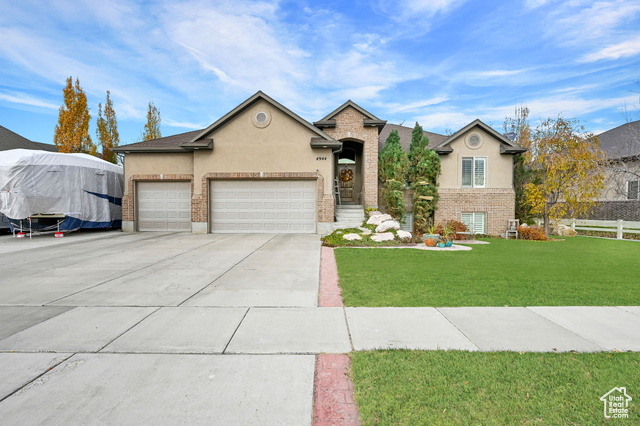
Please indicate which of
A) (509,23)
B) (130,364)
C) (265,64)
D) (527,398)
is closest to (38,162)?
(265,64)

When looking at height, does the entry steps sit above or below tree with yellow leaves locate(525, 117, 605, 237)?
below

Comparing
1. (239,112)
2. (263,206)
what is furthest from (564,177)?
(239,112)

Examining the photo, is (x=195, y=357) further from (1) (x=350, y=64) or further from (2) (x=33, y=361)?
(1) (x=350, y=64)

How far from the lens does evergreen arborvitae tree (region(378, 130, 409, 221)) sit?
Answer: 1505cm

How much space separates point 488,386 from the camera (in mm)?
2592

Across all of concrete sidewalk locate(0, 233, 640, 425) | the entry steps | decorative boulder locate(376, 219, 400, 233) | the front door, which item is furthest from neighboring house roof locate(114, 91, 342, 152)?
concrete sidewalk locate(0, 233, 640, 425)

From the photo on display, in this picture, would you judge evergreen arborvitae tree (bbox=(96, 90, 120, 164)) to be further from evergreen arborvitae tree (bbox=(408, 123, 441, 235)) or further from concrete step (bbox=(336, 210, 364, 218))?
evergreen arborvitae tree (bbox=(408, 123, 441, 235))

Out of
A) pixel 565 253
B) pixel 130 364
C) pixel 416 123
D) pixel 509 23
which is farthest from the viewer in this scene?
pixel 416 123

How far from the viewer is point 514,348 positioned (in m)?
3.32

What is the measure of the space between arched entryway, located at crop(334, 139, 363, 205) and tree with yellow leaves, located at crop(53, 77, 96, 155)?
20.4 metres

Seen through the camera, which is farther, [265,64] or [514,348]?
[265,64]

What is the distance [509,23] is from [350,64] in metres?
8.11

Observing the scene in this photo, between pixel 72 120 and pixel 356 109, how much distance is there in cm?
2199

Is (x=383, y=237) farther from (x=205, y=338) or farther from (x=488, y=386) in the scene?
(x=488, y=386)
